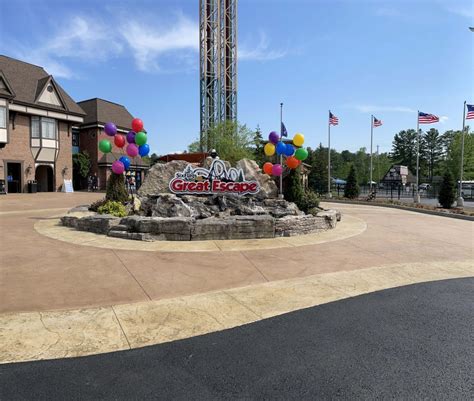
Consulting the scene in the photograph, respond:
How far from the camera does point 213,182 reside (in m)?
14.0

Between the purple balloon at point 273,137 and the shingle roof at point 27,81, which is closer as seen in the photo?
the purple balloon at point 273,137

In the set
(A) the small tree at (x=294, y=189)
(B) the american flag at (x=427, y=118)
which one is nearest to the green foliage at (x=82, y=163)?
(A) the small tree at (x=294, y=189)

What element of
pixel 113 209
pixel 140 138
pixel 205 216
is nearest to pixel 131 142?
pixel 140 138

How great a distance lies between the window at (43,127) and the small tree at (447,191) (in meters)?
34.8

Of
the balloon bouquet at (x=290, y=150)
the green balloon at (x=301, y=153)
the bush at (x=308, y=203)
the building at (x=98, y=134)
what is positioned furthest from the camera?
the building at (x=98, y=134)

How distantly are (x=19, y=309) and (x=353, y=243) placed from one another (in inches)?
322

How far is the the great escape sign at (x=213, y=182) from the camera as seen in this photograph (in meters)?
13.9

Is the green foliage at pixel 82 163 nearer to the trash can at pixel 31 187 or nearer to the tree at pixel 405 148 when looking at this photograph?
the trash can at pixel 31 187

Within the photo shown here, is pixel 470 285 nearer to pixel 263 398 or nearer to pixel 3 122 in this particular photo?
pixel 263 398

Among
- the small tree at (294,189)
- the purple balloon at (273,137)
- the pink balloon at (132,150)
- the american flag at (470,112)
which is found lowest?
the small tree at (294,189)

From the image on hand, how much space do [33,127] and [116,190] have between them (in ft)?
80.0

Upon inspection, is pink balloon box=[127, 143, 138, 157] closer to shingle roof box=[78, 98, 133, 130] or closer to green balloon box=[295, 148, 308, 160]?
green balloon box=[295, 148, 308, 160]

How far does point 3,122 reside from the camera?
91.5ft

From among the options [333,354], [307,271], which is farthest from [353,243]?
[333,354]
